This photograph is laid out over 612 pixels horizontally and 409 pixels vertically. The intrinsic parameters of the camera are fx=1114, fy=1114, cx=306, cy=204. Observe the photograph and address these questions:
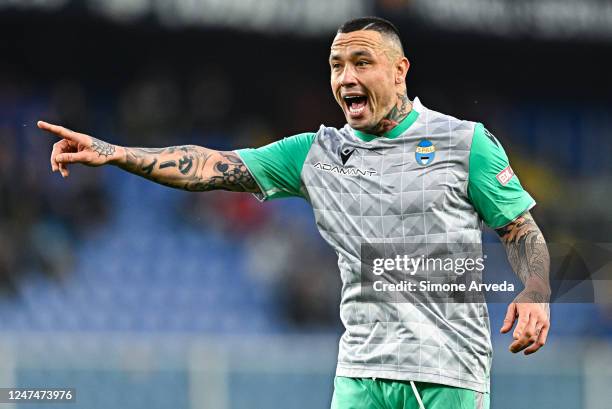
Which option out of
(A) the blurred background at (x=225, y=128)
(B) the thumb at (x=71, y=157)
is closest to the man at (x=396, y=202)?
(B) the thumb at (x=71, y=157)

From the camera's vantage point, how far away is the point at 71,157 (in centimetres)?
370

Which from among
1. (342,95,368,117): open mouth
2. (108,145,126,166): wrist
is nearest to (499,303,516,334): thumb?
(342,95,368,117): open mouth

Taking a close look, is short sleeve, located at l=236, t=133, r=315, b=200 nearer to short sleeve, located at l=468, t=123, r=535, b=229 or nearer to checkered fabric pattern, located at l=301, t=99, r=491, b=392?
checkered fabric pattern, located at l=301, t=99, r=491, b=392

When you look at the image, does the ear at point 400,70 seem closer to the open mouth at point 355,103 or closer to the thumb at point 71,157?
the open mouth at point 355,103

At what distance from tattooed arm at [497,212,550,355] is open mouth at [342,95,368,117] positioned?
645 millimetres

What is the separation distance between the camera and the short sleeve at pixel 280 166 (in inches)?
162

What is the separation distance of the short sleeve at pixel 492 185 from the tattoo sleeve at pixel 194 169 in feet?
2.75

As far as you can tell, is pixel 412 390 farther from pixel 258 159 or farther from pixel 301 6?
pixel 301 6

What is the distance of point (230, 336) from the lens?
1026 centimetres

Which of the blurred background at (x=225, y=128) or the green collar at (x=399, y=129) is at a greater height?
the blurred background at (x=225, y=128)

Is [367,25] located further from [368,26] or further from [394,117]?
[394,117]

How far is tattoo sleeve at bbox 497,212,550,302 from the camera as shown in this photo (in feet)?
12.4

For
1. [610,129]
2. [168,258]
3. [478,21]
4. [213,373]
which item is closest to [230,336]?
[168,258]

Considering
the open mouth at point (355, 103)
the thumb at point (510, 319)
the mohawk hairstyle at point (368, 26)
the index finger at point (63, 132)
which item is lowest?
the thumb at point (510, 319)
